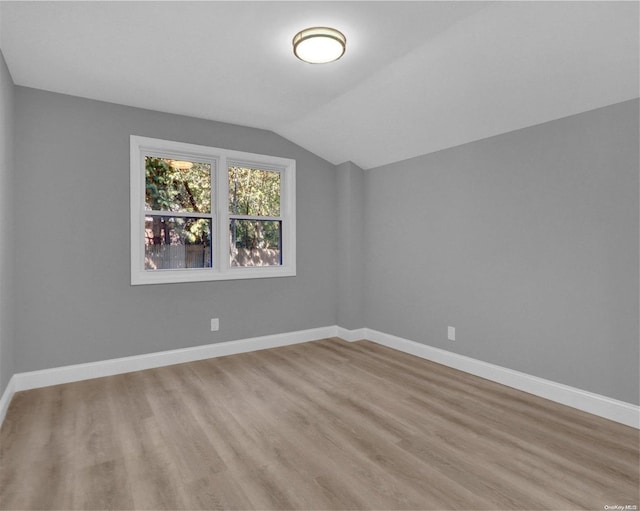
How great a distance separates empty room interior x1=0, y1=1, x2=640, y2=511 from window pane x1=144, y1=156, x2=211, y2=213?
0.03 m

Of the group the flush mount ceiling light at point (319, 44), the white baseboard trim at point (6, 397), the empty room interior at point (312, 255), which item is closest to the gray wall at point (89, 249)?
the empty room interior at point (312, 255)

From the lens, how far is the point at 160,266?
3.80 meters

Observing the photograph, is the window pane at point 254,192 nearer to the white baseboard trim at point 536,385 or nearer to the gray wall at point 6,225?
the gray wall at point 6,225

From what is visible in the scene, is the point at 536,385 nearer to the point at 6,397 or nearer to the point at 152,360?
the point at 152,360

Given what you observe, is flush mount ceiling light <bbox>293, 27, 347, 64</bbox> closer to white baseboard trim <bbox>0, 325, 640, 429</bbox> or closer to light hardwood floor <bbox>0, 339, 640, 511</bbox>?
light hardwood floor <bbox>0, 339, 640, 511</bbox>

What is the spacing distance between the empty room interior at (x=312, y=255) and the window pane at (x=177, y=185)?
3 centimetres

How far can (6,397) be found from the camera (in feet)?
8.87

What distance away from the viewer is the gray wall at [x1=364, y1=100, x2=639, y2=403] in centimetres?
254

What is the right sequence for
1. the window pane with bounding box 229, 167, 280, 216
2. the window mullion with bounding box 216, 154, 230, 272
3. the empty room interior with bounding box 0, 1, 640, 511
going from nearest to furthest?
the empty room interior with bounding box 0, 1, 640, 511, the window mullion with bounding box 216, 154, 230, 272, the window pane with bounding box 229, 167, 280, 216

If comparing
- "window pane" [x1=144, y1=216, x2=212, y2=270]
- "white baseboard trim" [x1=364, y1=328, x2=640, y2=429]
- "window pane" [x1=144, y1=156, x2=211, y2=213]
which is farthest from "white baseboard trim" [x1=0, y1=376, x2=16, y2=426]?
"white baseboard trim" [x1=364, y1=328, x2=640, y2=429]

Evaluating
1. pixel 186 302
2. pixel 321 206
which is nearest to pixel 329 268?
pixel 321 206

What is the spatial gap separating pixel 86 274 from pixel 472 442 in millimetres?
3412

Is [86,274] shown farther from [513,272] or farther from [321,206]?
[513,272]

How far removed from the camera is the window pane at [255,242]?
429 centimetres
